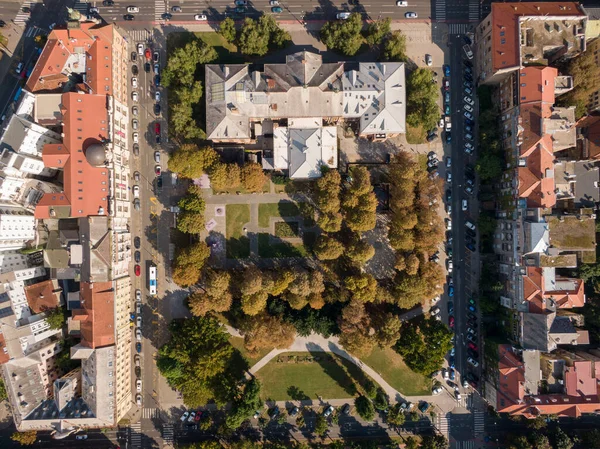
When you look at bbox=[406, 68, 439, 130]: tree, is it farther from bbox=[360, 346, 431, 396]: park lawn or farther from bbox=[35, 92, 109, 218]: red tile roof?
bbox=[35, 92, 109, 218]: red tile roof

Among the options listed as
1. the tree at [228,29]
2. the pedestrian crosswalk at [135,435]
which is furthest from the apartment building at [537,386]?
the tree at [228,29]

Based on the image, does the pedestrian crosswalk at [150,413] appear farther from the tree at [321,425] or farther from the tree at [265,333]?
the tree at [321,425]

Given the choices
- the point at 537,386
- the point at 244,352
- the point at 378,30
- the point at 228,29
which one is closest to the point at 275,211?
the point at 244,352

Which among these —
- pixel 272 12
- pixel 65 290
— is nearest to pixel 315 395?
pixel 65 290

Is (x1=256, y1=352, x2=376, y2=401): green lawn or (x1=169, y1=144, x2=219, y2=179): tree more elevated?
(x1=169, y1=144, x2=219, y2=179): tree

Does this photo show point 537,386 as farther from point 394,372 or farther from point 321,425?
point 321,425

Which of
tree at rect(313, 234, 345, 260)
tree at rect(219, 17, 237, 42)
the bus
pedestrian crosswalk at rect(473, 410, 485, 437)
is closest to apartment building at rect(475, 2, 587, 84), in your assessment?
tree at rect(313, 234, 345, 260)

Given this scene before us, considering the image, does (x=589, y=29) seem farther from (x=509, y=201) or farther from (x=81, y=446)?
(x=81, y=446)
